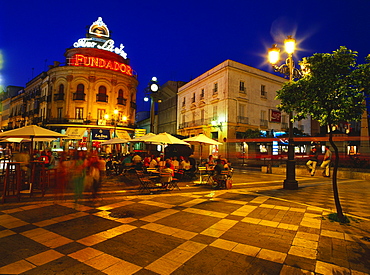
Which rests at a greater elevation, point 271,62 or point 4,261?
point 271,62

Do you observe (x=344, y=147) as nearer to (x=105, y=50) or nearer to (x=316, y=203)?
(x=316, y=203)

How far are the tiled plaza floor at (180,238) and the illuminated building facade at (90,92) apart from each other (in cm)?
2637

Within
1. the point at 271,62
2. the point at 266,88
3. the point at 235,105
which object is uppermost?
the point at 266,88

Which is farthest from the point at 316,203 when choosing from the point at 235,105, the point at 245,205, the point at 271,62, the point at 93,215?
the point at 235,105

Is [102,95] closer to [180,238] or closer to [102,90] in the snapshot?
[102,90]

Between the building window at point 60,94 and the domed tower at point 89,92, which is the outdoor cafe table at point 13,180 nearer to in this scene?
the domed tower at point 89,92

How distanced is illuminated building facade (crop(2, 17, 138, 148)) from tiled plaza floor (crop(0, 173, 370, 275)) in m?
26.4

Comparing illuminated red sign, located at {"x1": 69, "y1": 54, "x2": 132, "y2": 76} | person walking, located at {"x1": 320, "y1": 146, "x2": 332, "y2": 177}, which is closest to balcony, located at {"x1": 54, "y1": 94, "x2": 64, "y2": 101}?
illuminated red sign, located at {"x1": 69, "y1": 54, "x2": 132, "y2": 76}

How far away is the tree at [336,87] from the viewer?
4840mm

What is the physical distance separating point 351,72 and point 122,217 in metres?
6.20

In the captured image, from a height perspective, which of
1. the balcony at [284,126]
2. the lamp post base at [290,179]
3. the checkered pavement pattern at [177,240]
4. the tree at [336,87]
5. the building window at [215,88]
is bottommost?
the checkered pavement pattern at [177,240]

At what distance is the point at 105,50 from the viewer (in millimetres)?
34406

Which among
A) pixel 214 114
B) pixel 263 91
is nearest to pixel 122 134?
pixel 214 114

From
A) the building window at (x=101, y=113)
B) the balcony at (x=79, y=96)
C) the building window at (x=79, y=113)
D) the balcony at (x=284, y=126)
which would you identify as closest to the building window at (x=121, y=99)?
the building window at (x=101, y=113)
